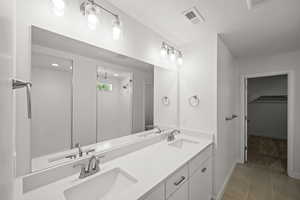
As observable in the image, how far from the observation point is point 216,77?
5.83ft

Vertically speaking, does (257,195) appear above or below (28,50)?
below

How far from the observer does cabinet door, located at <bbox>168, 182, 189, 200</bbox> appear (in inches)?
40.0

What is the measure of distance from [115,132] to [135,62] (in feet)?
2.69

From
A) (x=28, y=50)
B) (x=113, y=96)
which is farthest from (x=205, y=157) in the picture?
(x=28, y=50)

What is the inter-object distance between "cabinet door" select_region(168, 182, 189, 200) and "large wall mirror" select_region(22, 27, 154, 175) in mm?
723

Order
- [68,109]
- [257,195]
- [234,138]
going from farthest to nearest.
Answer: [234,138] < [257,195] < [68,109]

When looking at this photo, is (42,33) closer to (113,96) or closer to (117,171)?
(113,96)

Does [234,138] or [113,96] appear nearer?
[113,96]

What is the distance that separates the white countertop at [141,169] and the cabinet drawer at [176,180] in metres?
0.05

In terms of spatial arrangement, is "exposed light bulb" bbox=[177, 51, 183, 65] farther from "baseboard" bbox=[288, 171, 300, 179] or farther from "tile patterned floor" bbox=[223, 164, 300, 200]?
"baseboard" bbox=[288, 171, 300, 179]

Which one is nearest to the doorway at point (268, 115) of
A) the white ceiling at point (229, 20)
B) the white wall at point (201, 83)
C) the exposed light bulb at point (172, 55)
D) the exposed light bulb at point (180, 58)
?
the white ceiling at point (229, 20)

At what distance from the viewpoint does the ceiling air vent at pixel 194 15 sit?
1332mm

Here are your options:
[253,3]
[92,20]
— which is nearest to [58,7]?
[92,20]

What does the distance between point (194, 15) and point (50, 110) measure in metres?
1.62
